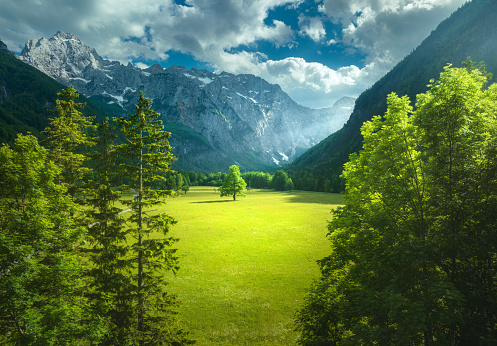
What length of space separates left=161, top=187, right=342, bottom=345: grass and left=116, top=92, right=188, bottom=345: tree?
16.0 feet

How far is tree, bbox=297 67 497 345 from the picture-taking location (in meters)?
9.51

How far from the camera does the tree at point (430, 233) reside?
9508mm

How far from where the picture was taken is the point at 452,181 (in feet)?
38.1

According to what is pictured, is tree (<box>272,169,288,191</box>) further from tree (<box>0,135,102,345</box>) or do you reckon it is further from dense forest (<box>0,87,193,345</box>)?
tree (<box>0,135,102,345</box>)

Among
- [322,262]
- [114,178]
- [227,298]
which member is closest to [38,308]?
[114,178]

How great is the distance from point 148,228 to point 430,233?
16.8 meters

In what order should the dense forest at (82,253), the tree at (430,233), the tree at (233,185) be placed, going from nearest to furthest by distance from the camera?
1. the tree at (430,233)
2. the dense forest at (82,253)
3. the tree at (233,185)

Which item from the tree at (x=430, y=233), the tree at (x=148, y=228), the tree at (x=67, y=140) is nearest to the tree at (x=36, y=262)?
the tree at (x=148, y=228)

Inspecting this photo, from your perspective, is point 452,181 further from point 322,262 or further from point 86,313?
point 86,313

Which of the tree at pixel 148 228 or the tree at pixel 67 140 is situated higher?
the tree at pixel 67 140

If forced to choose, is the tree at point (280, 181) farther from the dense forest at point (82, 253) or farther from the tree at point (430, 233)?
the dense forest at point (82, 253)

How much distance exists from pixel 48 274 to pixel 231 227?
37.7 metres

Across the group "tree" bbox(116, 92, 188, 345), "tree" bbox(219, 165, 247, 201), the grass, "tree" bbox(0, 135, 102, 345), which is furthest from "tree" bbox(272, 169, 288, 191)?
"tree" bbox(0, 135, 102, 345)

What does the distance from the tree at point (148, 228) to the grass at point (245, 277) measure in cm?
488
